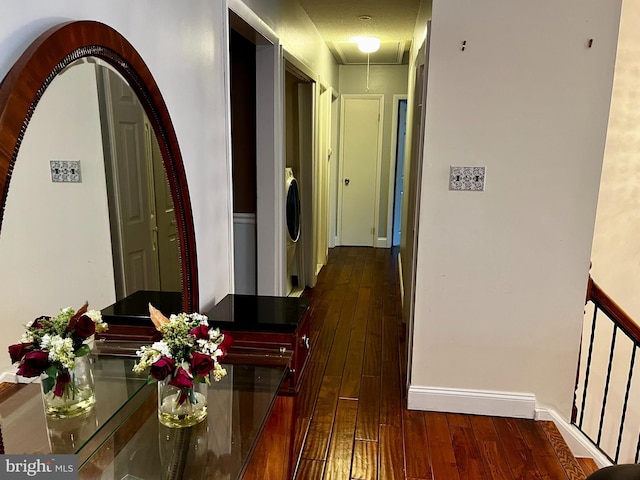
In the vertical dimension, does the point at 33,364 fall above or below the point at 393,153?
below

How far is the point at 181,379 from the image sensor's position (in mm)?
1141

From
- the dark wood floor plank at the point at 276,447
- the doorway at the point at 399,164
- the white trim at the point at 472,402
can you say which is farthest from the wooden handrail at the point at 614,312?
the doorway at the point at 399,164

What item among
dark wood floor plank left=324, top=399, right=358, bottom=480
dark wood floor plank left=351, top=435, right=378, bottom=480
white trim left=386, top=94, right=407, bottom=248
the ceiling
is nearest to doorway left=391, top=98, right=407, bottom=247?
white trim left=386, top=94, right=407, bottom=248

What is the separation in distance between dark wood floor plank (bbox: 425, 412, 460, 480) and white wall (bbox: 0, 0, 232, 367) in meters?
1.26

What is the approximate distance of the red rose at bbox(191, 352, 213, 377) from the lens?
1.17 m

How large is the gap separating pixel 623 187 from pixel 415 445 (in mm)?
2284

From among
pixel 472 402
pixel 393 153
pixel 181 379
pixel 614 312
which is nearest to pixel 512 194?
pixel 614 312

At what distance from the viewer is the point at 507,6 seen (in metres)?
2.18

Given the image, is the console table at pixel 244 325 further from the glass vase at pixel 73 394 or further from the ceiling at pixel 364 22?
the ceiling at pixel 364 22

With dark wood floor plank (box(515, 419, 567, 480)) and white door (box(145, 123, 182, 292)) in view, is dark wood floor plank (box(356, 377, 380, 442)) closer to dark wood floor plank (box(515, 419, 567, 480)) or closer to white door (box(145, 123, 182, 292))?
dark wood floor plank (box(515, 419, 567, 480))

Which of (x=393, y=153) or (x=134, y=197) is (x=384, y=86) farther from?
(x=134, y=197)

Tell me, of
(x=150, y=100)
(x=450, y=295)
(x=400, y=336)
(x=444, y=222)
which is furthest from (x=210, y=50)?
(x=400, y=336)

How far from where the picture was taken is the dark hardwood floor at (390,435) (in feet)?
6.91

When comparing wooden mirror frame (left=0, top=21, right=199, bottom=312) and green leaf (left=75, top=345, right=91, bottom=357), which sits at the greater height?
wooden mirror frame (left=0, top=21, right=199, bottom=312)
